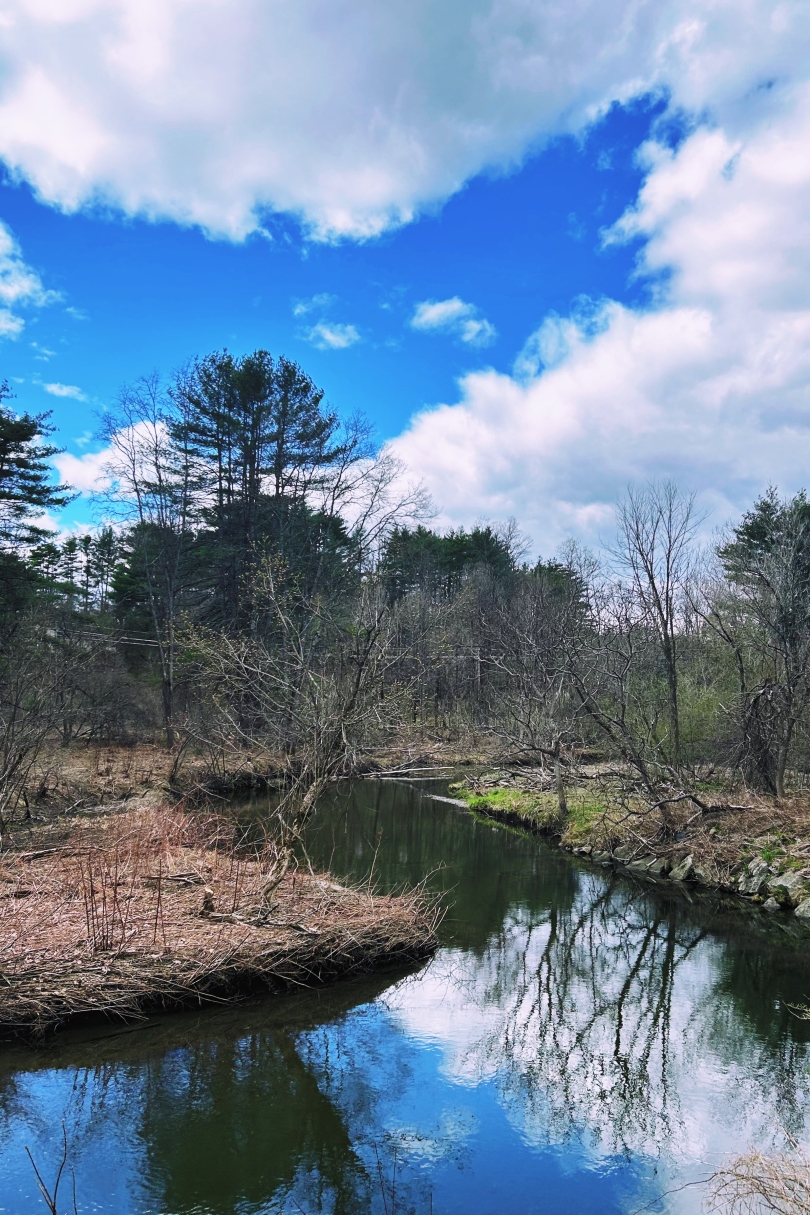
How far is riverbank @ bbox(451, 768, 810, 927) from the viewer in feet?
46.2

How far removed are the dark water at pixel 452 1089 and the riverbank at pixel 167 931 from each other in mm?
363

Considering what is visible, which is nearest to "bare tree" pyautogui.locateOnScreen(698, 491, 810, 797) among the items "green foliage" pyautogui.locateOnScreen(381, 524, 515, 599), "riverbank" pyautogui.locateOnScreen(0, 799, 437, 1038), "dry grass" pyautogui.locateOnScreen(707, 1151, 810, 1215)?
"riverbank" pyautogui.locateOnScreen(0, 799, 437, 1038)

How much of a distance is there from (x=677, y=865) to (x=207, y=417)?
2525cm

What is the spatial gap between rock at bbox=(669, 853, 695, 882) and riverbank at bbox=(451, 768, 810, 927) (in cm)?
2

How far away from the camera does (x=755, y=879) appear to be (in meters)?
14.2

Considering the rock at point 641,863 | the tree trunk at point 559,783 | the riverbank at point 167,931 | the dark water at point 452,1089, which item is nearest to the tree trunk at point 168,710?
the tree trunk at point 559,783

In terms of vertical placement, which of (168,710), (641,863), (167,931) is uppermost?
(168,710)

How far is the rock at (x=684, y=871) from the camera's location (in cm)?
1535

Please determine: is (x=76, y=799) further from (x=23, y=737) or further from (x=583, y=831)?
(x=583, y=831)

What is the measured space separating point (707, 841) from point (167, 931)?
11043mm

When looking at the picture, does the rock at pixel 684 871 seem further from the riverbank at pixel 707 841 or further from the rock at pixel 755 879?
the rock at pixel 755 879

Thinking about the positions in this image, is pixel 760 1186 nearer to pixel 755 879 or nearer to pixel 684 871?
pixel 755 879

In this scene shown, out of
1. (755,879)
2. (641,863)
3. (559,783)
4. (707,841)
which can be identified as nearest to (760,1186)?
(755,879)

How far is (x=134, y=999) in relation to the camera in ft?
28.2
